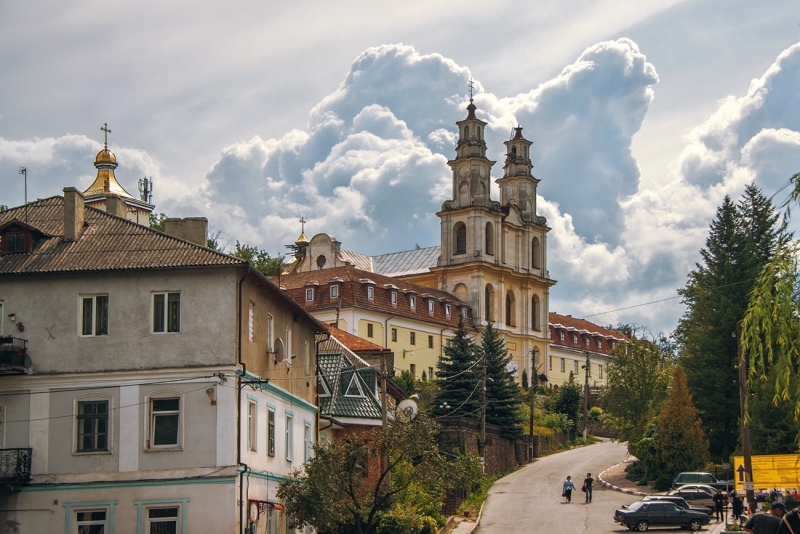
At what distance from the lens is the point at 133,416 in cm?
3216

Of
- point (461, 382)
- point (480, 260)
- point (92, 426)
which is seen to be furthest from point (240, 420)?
point (480, 260)

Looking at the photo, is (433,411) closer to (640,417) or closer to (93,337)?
(640,417)

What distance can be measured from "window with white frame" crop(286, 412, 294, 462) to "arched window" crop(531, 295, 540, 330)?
7982 centimetres

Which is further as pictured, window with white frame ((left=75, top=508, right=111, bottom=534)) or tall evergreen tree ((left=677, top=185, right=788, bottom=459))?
tall evergreen tree ((left=677, top=185, right=788, bottom=459))

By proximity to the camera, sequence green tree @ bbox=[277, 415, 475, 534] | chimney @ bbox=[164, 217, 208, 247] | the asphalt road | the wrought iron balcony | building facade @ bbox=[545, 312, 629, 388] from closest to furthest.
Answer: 1. the wrought iron balcony
2. green tree @ bbox=[277, 415, 475, 534]
3. chimney @ bbox=[164, 217, 208, 247]
4. the asphalt road
5. building facade @ bbox=[545, 312, 629, 388]

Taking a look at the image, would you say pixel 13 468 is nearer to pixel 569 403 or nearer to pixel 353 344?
pixel 353 344

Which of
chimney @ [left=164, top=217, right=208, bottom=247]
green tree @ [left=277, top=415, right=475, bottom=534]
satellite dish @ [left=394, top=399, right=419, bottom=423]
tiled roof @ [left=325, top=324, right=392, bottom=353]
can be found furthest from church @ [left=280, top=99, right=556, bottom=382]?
green tree @ [left=277, top=415, right=475, bottom=534]

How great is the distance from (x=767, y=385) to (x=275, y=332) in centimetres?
2758

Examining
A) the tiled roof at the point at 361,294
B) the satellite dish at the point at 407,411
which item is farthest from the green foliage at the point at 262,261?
the satellite dish at the point at 407,411

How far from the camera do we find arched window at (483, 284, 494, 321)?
359 feet

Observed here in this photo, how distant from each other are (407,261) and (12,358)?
88.2 metres

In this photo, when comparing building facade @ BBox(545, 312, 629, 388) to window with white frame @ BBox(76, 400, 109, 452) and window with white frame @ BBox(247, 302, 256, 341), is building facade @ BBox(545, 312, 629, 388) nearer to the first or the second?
window with white frame @ BBox(247, 302, 256, 341)

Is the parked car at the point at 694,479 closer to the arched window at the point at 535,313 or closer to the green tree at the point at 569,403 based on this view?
the green tree at the point at 569,403

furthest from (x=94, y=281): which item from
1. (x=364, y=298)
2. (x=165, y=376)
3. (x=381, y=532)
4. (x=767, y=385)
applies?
(x=364, y=298)
